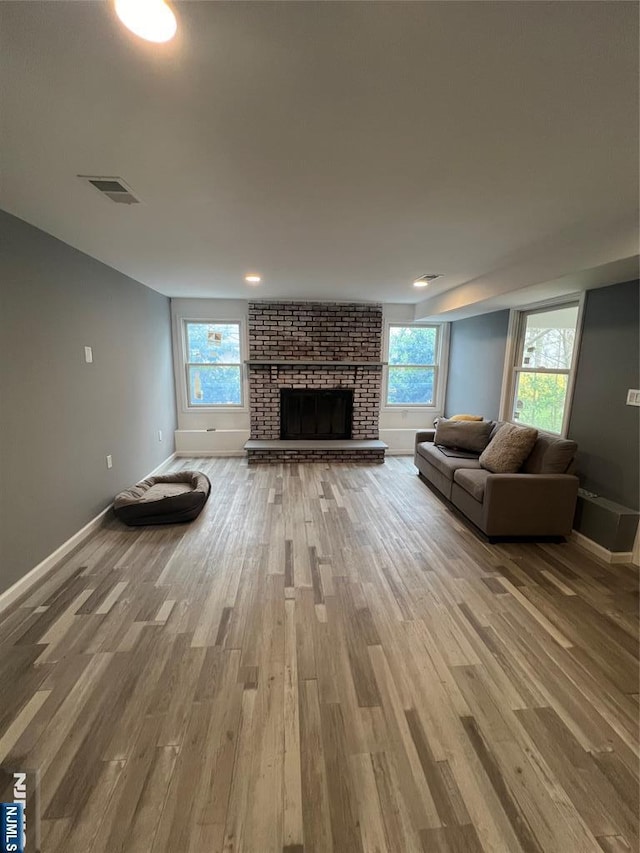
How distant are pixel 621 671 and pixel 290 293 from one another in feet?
15.3

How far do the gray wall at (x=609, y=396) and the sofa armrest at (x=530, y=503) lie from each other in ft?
1.01

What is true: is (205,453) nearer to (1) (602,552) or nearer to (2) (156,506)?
(2) (156,506)

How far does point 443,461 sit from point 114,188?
11.7 feet

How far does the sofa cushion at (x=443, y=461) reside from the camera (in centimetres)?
361

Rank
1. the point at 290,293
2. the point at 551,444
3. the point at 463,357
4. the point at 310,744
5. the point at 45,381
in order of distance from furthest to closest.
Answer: the point at 463,357 → the point at 290,293 → the point at 551,444 → the point at 45,381 → the point at 310,744

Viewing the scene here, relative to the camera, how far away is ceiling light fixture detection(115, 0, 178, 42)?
2.81 feet

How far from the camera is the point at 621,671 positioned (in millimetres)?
1693

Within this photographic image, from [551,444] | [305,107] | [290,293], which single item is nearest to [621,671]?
[551,444]

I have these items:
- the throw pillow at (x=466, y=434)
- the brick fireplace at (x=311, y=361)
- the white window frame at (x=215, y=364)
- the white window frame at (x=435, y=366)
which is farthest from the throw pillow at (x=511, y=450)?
the white window frame at (x=215, y=364)

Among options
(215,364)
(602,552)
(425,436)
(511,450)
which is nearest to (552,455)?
(511,450)

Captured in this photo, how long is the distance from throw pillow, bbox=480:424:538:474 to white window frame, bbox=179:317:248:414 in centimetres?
368

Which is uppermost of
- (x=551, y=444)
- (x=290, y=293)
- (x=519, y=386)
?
(x=290, y=293)

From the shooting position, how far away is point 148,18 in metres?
0.90

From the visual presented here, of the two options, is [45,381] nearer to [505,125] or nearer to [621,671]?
[505,125]
